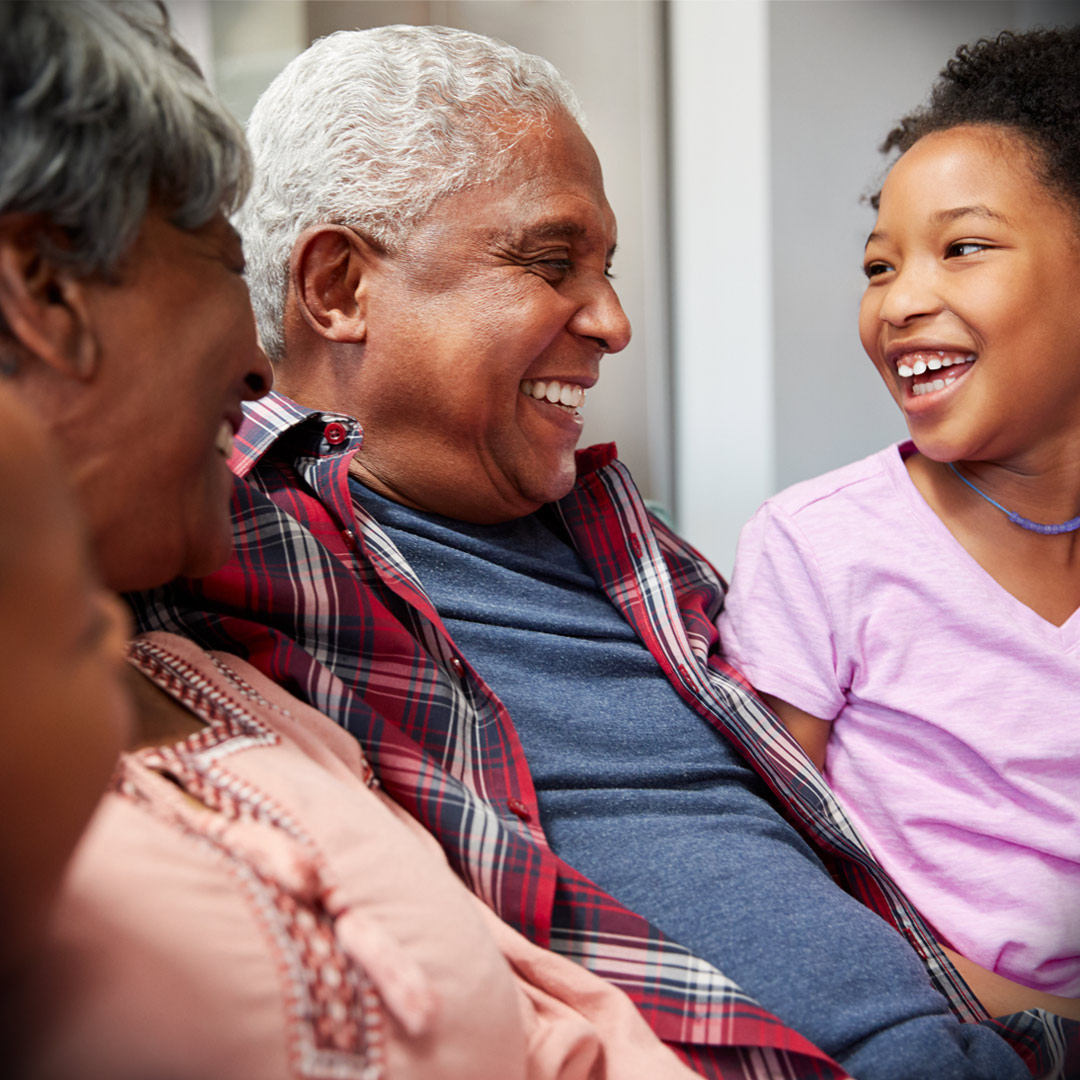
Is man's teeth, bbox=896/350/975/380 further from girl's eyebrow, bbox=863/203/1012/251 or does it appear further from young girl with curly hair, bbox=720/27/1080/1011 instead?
girl's eyebrow, bbox=863/203/1012/251

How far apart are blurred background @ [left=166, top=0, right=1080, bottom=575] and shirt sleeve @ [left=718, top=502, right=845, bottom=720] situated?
3.33ft

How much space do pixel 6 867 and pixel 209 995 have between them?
0.19 meters

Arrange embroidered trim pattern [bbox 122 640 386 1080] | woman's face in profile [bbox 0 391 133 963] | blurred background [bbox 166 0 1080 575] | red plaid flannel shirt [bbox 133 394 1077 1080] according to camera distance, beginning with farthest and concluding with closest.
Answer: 1. blurred background [bbox 166 0 1080 575]
2. red plaid flannel shirt [bbox 133 394 1077 1080]
3. embroidered trim pattern [bbox 122 640 386 1080]
4. woman's face in profile [bbox 0 391 133 963]

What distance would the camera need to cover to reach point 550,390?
1431 mm

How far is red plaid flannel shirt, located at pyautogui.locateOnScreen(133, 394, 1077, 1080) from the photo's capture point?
0.97 m

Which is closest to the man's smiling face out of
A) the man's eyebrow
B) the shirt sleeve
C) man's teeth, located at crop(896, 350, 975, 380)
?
the man's eyebrow

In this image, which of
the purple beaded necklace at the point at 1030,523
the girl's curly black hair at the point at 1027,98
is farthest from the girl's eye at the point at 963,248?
the purple beaded necklace at the point at 1030,523

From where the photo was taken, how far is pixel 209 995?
57cm

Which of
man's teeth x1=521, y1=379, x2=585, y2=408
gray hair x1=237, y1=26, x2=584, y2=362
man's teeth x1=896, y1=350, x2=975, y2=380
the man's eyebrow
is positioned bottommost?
man's teeth x1=521, y1=379, x2=585, y2=408

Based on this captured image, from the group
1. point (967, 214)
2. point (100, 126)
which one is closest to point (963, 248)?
point (967, 214)

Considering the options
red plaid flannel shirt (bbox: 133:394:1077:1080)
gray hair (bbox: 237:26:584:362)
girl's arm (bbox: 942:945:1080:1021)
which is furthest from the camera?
gray hair (bbox: 237:26:584:362)

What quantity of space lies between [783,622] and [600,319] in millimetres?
478

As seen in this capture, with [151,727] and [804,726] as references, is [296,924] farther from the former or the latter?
[804,726]

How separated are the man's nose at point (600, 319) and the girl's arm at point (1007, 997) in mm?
901
